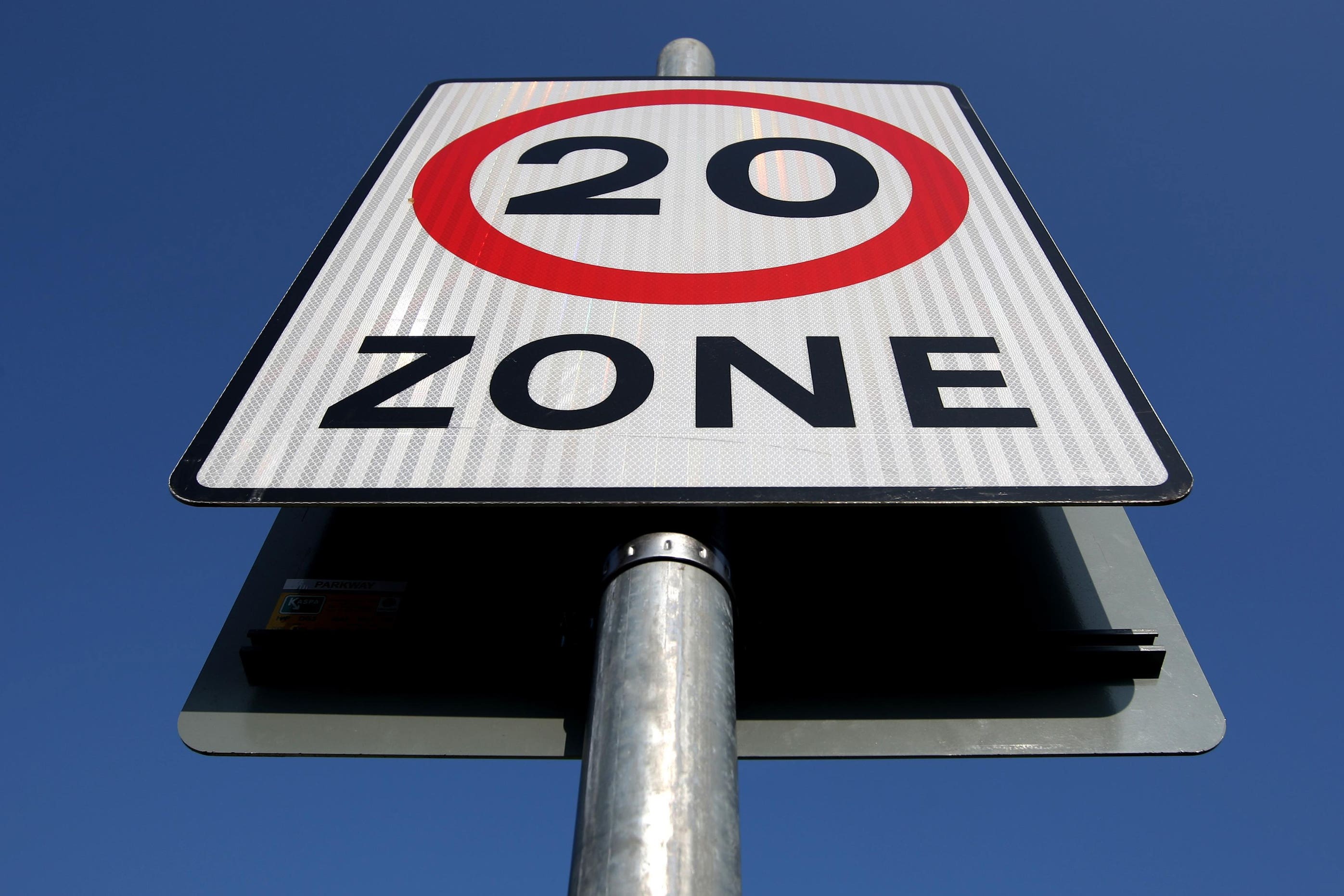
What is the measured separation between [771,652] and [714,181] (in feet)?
3.33

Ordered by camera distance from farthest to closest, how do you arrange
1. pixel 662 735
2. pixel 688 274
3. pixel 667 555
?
pixel 688 274, pixel 667 555, pixel 662 735

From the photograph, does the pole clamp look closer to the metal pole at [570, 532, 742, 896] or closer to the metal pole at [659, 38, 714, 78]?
the metal pole at [570, 532, 742, 896]

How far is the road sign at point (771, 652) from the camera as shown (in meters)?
1.40

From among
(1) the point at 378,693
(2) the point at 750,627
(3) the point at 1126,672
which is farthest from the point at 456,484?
(3) the point at 1126,672

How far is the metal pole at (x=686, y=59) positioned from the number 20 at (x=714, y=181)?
1.86 ft

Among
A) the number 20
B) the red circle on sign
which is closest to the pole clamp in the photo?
the red circle on sign

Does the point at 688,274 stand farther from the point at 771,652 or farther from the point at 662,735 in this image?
the point at 662,735

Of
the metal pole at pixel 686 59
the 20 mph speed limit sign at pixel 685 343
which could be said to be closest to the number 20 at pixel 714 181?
→ the 20 mph speed limit sign at pixel 685 343

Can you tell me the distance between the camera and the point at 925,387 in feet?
4.71

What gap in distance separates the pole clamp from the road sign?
0.05 meters

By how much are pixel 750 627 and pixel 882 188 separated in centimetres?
102

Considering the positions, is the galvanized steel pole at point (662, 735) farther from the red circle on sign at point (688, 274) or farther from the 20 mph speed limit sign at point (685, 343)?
the red circle on sign at point (688, 274)

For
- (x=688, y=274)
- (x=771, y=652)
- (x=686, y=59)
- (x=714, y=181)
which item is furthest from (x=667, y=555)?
(x=686, y=59)

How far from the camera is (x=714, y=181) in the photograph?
1994 millimetres
